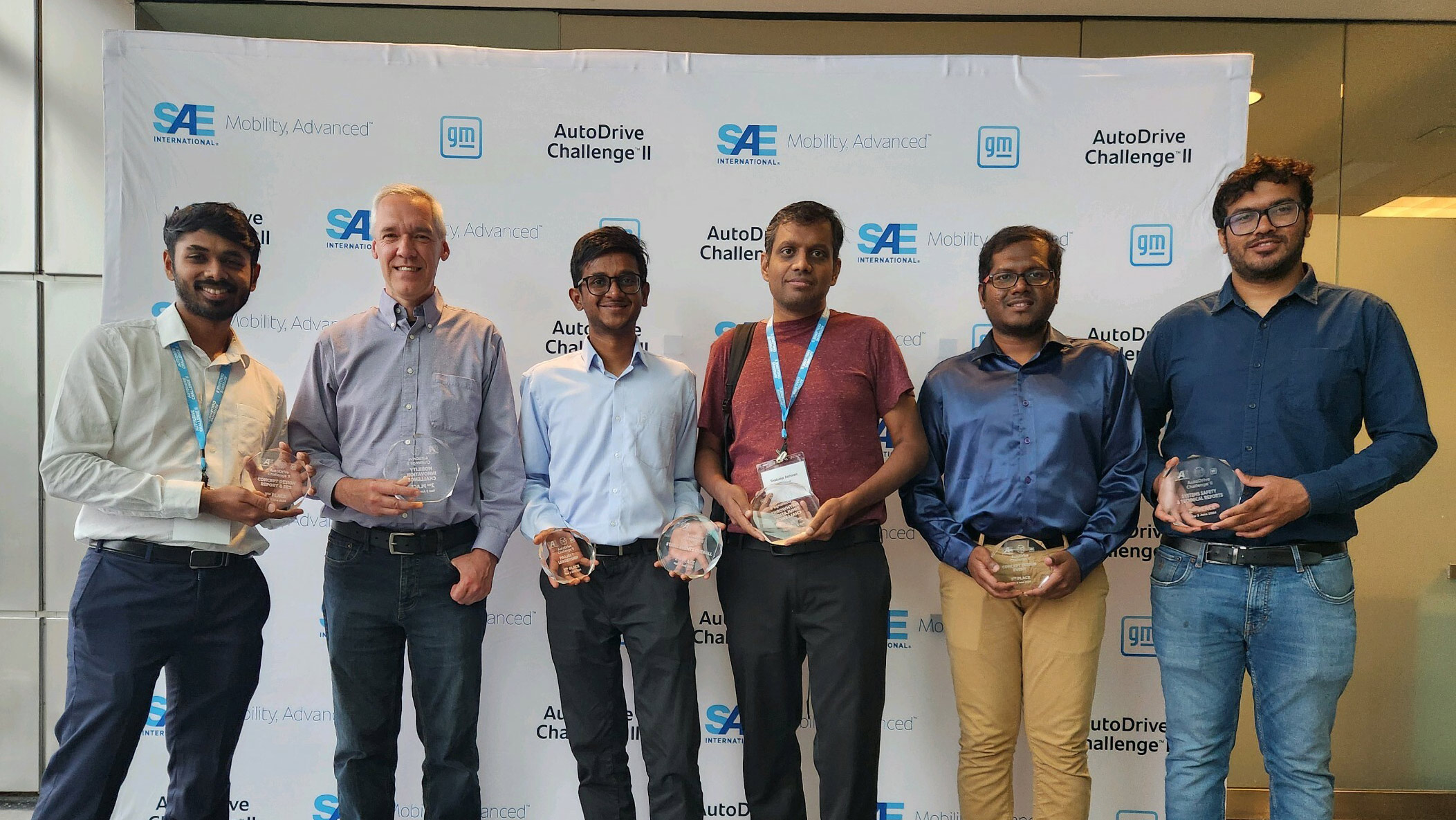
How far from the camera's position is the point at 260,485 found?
2.18 metres

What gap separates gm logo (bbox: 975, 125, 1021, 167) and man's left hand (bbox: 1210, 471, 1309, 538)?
1.54 metres

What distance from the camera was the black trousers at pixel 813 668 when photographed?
236cm

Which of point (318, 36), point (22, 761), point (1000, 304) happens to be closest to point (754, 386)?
point (1000, 304)

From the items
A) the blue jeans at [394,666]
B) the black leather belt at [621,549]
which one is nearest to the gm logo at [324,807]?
the blue jeans at [394,666]

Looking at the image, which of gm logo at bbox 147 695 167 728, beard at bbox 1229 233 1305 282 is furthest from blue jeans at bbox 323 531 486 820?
beard at bbox 1229 233 1305 282

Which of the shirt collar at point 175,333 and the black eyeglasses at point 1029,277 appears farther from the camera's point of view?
the black eyeglasses at point 1029,277

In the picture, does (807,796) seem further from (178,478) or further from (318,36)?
(318,36)

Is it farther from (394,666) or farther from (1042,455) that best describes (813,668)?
(394,666)

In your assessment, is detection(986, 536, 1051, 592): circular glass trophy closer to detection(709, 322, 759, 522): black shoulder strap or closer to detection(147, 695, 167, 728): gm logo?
detection(709, 322, 759, 522): black shoulder strap

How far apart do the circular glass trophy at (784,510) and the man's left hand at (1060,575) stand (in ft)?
2.28

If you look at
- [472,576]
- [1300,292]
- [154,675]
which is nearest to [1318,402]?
[1300,292]

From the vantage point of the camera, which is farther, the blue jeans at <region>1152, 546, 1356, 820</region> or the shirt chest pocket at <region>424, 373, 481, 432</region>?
the shirt chest pocket at <region>424, 373, 481, 432</region>

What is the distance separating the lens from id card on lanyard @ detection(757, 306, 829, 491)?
2297 mm

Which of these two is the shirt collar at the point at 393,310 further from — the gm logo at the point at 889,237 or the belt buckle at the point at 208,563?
the gm logo at the point at 889,237
